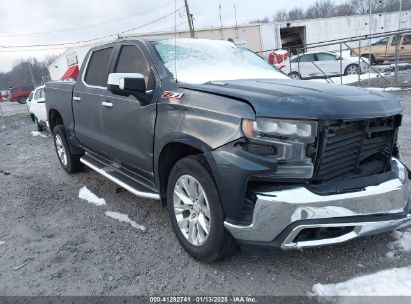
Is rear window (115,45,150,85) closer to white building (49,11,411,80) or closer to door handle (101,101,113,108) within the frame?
door handle (101,101,113,108)

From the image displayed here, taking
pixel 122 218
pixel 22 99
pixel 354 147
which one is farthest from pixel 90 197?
pixel 22 99

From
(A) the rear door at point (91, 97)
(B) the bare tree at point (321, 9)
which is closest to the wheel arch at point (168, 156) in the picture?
(A) the rear door at point (91, 97)

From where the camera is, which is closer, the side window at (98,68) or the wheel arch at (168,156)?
the wheel arch at (168,156)

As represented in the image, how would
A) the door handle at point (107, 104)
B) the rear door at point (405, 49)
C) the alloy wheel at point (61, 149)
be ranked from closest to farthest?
the door handle at point (107, 104) < the alloy wheel at point (61, 149) < the rear door at point (405, 49)

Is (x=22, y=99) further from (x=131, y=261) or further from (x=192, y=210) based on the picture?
(x=192, y=210)

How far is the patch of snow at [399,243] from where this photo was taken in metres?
3.16

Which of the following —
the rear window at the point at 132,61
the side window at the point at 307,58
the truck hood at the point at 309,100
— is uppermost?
the rear window at the point at 132,61

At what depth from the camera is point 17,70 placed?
273 feet

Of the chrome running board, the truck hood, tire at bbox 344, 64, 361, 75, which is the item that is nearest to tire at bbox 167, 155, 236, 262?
the chrome running board

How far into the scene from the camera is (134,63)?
4.02m

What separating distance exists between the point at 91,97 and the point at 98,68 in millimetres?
397

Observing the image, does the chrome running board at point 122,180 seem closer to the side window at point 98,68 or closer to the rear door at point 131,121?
the rear door at point 131,121

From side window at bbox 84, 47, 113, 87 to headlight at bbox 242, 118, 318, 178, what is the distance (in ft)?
8.38

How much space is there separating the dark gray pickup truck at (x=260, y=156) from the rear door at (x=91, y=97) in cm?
94
